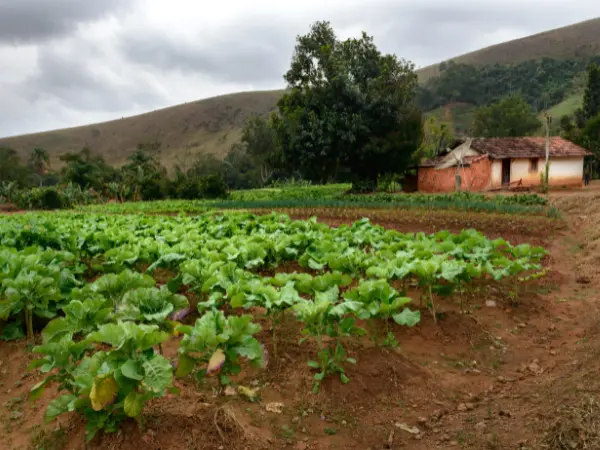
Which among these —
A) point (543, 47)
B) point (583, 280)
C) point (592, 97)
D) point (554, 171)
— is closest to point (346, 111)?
point (554, 171)

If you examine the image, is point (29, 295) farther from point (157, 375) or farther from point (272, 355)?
point (157, 375)

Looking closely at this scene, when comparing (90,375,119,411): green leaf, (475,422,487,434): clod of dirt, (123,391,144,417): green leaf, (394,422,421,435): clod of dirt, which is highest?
(90,375,119,411): green leaf

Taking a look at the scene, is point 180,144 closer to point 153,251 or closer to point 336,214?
point 336,214

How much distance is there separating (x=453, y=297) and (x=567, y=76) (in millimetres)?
88653

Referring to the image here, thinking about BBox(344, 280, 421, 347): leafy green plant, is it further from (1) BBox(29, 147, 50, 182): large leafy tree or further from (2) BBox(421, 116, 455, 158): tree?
(1) BBox(29, 147, 50, 182): large leafy tree

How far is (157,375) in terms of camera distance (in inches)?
119

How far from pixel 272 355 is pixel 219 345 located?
45.9 inches

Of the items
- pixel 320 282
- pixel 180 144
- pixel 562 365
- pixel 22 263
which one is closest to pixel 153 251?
pixel 22 263

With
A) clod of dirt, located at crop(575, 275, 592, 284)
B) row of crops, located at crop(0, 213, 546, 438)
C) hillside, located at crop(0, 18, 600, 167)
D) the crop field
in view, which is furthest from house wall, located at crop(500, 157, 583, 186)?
hillside, located at crop(0, 18, 600, 167)

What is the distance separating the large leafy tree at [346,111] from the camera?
2672 centimetres

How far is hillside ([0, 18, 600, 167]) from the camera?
87.1m

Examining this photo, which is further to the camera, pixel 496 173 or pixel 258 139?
pixel 258 139

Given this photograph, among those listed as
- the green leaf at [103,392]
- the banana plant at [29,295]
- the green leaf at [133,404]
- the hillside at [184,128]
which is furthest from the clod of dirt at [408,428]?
the hillside at [184,128]

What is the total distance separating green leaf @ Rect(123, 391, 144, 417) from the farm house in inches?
1090
